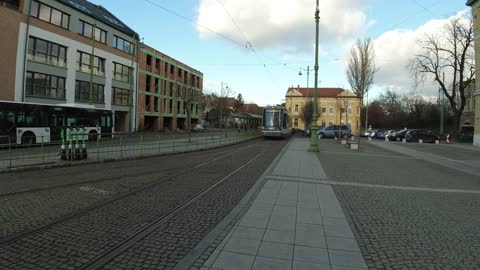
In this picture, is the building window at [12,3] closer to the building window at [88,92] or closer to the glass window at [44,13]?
the glass window at [44,13]

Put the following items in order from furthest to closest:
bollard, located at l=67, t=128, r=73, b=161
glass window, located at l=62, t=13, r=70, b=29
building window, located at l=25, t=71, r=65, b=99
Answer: glass window, located at l=62, t=13, r=70, b=29, building window, located at l=25, t=71, r=65, b=99, bollard, located at l=67, t=128, r=73, b=161

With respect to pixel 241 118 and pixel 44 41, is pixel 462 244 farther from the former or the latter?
pixel 241 118

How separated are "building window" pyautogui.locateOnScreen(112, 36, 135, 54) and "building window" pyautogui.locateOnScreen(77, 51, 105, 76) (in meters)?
3.74

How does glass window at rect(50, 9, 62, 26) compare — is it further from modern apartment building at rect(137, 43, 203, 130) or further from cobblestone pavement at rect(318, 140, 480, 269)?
cobblestone pavement at rect(318, 140, 480, 269)

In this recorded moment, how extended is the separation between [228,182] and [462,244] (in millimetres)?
6152

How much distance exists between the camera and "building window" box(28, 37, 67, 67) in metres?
31.5

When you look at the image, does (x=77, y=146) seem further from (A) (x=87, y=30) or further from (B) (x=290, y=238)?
(A) (x=87, y=30)

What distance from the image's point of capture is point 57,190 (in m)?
8.41

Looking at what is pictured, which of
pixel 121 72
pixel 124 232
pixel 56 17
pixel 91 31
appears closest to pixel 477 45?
pixel 124 232

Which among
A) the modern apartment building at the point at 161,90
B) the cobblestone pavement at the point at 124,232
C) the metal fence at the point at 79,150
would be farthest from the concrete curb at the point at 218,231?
the modern apartment building at the point at 161,90

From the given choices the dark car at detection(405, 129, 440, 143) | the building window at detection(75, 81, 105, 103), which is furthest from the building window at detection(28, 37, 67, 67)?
the dark car at detection(405, 129, 440, 143)

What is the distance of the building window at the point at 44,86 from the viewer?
31328 mm

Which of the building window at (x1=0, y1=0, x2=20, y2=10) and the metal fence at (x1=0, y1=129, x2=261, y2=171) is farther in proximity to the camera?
the building window at (x1=0, y1=0, x2=20, y2=10)

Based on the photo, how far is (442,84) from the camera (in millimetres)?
46094
